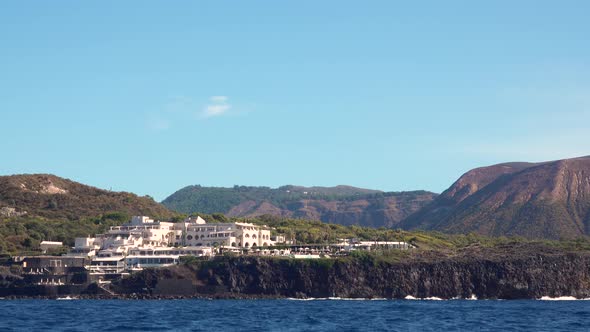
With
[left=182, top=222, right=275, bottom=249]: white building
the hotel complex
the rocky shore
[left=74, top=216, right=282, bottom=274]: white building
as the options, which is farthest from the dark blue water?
[left=182, top=222, right=275, bottom=249]: white building

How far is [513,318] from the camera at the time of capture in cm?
11162

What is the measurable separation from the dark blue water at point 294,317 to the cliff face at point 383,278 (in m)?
19.8

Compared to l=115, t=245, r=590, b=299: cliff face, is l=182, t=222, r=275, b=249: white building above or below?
above

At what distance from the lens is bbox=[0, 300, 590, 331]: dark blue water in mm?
96938

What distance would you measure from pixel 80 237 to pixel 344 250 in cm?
5236

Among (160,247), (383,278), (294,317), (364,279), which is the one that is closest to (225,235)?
(160,247)

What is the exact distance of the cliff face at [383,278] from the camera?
527ft

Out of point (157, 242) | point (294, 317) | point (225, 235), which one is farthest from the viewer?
point (157, 242)

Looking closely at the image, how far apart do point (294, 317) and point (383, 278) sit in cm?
5539

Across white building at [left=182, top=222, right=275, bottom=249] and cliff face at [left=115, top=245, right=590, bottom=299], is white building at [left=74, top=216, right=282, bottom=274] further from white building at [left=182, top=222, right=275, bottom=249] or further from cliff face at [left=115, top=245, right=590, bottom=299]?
cliff face at [left=115, top=245, right=590, bottom=299]

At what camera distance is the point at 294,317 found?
11062 cm

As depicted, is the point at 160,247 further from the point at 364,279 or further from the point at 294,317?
the point at 294,317

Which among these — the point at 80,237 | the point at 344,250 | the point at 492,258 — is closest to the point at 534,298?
the point at 492,258

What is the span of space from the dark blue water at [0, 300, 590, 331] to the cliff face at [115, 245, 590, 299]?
19787 mm
